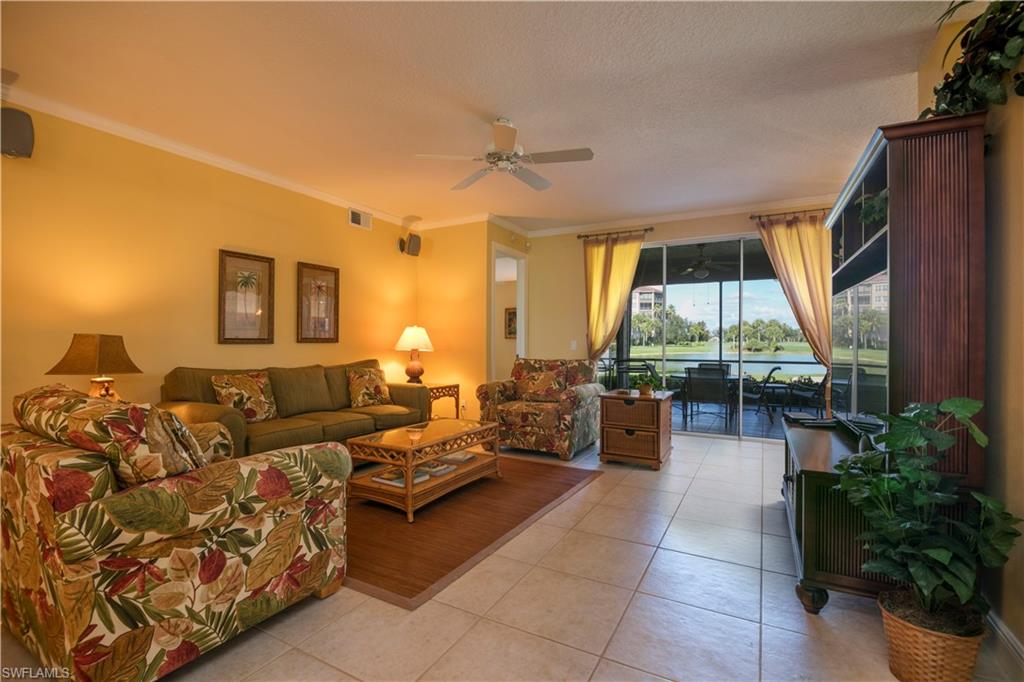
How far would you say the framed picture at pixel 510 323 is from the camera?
876 cm

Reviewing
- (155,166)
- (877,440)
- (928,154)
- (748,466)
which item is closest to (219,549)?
(877,440)

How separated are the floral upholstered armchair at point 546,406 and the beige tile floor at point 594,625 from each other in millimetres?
1709

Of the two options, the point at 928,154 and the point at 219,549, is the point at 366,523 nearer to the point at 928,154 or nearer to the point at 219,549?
the point at 219,549

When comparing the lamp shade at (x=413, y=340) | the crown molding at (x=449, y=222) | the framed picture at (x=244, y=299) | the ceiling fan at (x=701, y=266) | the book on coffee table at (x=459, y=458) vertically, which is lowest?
the book on coffee table at (x=459, y=458)

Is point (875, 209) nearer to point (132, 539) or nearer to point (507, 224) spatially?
point (132, 539)

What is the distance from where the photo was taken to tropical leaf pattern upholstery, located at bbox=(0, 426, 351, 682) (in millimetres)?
1327

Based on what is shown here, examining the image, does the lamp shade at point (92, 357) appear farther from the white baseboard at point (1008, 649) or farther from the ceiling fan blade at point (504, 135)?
the white baseboard at point (1008, 649)

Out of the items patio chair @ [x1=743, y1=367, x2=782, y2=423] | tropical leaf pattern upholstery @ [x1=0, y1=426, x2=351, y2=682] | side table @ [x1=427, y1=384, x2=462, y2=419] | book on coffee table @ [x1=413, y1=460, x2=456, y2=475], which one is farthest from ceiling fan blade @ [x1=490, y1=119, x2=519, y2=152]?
patio chair @ [x1=743, y1=367, x2=782, y2=423]

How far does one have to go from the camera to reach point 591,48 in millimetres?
2383

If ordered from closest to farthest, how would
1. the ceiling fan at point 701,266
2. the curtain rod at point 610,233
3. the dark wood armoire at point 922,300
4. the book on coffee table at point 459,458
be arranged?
the dark wood armoire at point 922,300 → the book on coffee table at point 459,458 → the ceiling fan at point 701,266 → the curtain rod at point 610,233

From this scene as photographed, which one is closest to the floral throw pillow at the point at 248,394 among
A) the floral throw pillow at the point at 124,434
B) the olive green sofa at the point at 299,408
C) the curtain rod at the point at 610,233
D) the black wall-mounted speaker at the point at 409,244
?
the olive green sofa at the point at 299,408

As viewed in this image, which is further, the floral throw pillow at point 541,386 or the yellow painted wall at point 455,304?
the yellow painted wall at point 455,304

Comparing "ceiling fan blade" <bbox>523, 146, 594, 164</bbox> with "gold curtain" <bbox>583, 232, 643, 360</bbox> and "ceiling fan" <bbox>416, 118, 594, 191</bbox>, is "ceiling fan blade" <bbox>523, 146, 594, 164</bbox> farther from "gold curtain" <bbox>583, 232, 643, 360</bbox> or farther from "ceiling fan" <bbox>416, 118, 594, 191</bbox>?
"gold curtain" <bbox>583, 232, 643, 360</bbox>

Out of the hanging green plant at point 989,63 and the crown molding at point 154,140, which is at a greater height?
the crown molding at point 154,140
